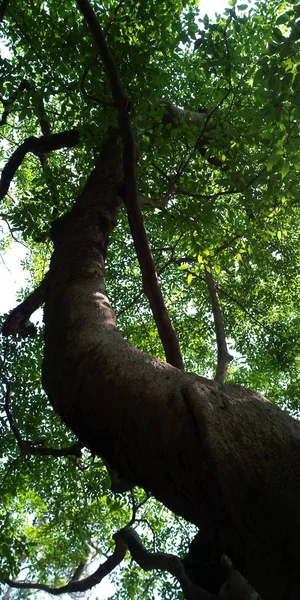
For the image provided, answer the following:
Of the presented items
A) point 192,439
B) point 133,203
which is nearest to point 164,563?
point 133,203

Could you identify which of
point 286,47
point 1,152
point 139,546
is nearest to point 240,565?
point 286,47

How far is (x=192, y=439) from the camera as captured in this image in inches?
55.4

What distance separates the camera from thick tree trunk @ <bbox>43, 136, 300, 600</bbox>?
1.21 metres

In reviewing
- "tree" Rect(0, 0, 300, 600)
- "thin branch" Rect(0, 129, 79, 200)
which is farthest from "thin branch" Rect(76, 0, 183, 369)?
"thin branch" Rect(0, 129, 79, 200)

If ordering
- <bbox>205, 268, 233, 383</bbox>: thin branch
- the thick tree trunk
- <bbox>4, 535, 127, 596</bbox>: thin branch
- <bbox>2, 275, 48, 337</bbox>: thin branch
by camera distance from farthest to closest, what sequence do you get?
<bbox>4, 535, 127, 596</bbox>: thin branch < <bbox>205, 268, 233, 383</bbox>: thin branch < <bbox>2, 275, 48, 337</bbox>: thin branch < the thick tree trunk

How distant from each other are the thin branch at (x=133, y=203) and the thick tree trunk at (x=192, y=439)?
2.25ft

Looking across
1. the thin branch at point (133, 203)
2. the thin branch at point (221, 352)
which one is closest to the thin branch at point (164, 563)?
the thin branch at point (133, 203)

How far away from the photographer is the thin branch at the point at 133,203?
2873mm

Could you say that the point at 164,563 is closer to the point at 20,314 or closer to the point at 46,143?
the point at 20,314

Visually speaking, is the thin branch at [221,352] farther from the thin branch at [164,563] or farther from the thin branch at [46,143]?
the thin branch at [46,143]

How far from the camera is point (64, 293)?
8.55 feet

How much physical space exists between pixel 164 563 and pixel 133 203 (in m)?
3.88

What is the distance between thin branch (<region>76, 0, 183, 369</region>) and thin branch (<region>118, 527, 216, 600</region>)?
5.53 ft

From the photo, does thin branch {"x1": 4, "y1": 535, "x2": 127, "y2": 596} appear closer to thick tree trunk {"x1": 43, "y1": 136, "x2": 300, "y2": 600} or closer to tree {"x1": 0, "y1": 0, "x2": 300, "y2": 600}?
tree {"x1": 0, "y1": 0, "x2": 300, "y2": 600}
